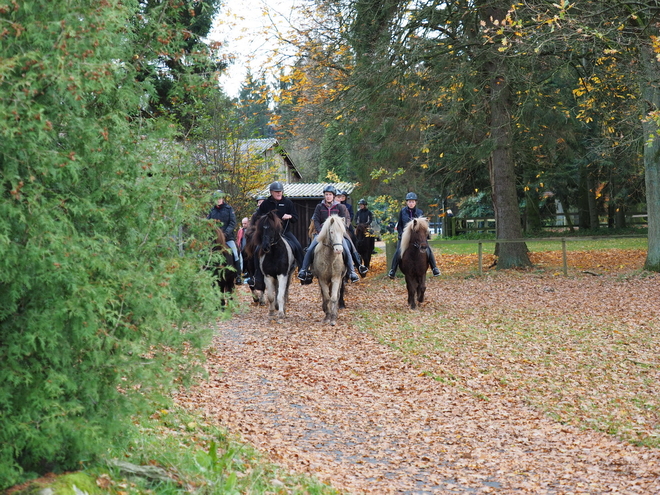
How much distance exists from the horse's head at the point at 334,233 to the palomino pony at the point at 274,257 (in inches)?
32.2

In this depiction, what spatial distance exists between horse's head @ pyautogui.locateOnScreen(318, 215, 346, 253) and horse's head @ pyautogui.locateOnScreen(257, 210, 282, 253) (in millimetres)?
831

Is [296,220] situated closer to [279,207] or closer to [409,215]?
[279,207]

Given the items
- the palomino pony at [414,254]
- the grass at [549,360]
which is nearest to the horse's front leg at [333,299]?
the grass at [549,360]

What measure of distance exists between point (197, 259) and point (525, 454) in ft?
11.5

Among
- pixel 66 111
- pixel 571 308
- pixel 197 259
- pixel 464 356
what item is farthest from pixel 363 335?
pixel 66 111

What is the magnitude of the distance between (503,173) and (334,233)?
10665mm

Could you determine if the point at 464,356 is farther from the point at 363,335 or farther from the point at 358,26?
the point at 358,26

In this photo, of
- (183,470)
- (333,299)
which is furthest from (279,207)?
(183,470)

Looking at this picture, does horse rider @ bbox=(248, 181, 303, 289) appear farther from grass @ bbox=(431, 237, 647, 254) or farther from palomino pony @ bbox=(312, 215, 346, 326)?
grass @ bbox=(431, 237, 647, 254)

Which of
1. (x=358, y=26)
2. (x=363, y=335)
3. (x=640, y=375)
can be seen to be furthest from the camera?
(x=358, y=26)

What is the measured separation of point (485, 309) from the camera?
15.3 metres

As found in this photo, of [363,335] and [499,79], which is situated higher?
[499,79]

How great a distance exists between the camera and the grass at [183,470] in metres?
4.24

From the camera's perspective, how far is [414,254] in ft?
49.3
